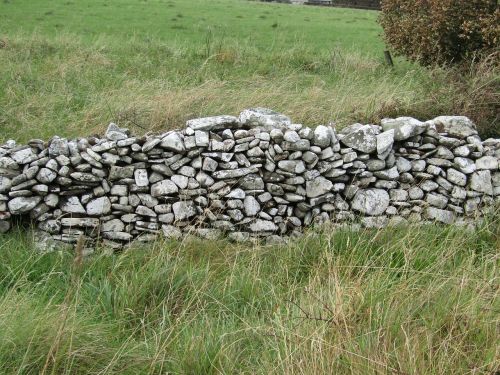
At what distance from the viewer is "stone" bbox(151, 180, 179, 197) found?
6277mm

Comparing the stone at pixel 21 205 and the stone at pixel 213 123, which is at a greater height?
the stone at pixel 213 123

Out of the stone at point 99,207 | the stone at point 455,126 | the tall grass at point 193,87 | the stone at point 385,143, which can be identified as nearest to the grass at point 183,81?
the tall grass at point 193,87

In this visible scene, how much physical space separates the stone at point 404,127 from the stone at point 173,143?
8.19ft

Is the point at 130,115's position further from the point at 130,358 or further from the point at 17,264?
the point at 130,358

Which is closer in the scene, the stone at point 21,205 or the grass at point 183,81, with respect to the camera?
the stone at point 21,205

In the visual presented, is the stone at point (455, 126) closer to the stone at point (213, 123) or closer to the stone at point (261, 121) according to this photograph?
the stone at point (261, 121)

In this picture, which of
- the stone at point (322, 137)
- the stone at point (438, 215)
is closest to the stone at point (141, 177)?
the stone at point (322, 137)

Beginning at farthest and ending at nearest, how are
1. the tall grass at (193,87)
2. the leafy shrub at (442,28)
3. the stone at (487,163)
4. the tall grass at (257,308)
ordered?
the leafy shrub at (442,28) < the tall grass at (193,87) < the stone at (487,163) < the tall grass at (257,308)

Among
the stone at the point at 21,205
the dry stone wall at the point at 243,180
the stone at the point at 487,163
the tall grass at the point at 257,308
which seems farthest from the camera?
the stone at the point at 487,163

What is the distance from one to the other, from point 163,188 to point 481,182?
368 cm

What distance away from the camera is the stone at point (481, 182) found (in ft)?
22.7

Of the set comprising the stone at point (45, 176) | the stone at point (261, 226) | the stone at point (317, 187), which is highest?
the stone at point (45, 176)

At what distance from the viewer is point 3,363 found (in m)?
3.69

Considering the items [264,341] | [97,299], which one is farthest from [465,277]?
[97,299]
